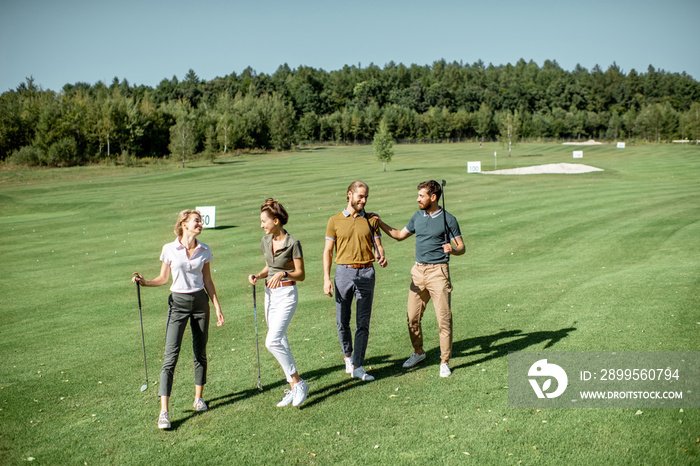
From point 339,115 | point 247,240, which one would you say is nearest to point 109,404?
point 247,240

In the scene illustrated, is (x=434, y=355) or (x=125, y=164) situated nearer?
(x=434, y=355)

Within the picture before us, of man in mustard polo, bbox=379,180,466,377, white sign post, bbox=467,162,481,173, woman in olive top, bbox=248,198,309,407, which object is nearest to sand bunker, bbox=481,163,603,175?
white sign post, bbox=467,162,481,173

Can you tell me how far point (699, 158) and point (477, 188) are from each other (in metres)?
34.9

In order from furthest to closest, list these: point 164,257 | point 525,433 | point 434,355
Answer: point 434,355 < point 164,257 < point 525,433

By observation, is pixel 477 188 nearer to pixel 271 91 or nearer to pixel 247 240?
pixel 247 240

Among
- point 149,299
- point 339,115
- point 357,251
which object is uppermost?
point 339,115

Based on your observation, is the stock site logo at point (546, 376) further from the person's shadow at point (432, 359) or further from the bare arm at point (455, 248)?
the bare arm at point (455, 248)

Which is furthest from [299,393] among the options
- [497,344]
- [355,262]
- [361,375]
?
[497,344]

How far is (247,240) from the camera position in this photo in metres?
21.9

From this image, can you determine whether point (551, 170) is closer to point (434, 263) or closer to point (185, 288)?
point (434, 263)

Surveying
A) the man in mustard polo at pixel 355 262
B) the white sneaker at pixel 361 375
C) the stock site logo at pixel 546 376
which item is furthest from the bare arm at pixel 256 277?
the stock site logo at pixel 546 376

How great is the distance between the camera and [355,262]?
7438 millimetres

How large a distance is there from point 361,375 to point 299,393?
1095 millimetres

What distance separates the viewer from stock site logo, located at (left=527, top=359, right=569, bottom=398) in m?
6.65
